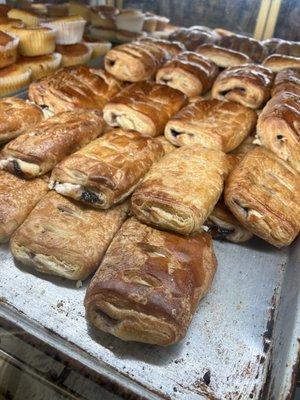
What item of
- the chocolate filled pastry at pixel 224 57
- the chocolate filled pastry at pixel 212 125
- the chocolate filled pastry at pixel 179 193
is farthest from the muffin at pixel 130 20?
the chocolate filled pastry at pixel 179 193

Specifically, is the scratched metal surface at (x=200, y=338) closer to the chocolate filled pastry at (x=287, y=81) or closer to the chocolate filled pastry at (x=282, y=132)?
the chocolate filled pastry at (x=282, y=132)

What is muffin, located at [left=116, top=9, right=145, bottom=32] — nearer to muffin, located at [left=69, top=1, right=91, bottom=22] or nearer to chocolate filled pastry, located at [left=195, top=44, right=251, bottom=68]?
muffin, located at [left=69, top=1, right=91, bottom=22]

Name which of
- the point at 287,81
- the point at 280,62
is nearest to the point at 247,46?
the point at 280,62

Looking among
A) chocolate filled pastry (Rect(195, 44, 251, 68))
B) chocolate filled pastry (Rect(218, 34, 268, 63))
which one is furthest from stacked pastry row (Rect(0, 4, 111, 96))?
chocolate filled pastry (Rect(218, 34, 268, 63))

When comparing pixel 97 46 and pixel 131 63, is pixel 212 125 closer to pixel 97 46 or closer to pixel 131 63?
pixel 131 63

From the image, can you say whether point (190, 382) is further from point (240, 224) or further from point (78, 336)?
point (240, 224)
